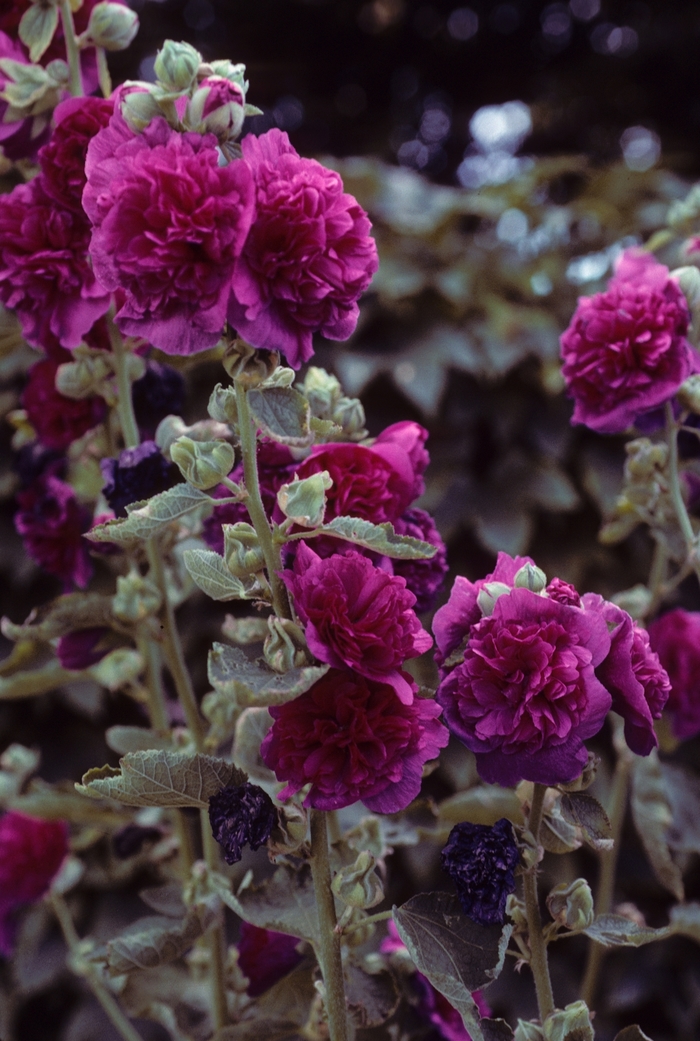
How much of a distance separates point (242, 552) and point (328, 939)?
0.53 feet

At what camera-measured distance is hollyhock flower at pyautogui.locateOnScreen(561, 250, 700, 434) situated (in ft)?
1.56

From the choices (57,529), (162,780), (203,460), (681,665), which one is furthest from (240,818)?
(681,665)

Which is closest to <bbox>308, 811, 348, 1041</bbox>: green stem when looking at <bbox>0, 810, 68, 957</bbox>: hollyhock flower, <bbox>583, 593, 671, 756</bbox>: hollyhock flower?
<bbox>583, 593, 671, 756</bbox>: hollyhock flower

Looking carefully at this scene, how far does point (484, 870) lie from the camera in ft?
1.07

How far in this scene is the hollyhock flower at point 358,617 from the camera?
316 millimetres

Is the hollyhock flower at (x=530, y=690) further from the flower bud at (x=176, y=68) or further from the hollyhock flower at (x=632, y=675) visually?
the flower bud at (x=176, y=68)

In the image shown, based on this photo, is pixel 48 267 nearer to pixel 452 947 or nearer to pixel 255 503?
pixel 255 503

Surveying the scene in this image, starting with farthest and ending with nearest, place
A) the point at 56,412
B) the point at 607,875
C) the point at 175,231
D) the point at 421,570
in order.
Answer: the point at 607,875 → the point at 56,412 → the point at 421,570 → the point at 175,231

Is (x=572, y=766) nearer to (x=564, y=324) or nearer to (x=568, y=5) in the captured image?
(x=564, y=324)

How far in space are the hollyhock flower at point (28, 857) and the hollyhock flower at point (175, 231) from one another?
1.62 feet

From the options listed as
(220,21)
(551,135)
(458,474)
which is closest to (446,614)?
(458,474)

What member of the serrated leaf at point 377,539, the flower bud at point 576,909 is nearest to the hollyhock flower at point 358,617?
the serrated leaf at point 377,539

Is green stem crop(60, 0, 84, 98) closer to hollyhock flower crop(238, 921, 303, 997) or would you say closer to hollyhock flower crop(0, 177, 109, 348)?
hollyhock flower crop(0, 177, 109, 348)

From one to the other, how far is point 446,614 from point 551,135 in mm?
2526
